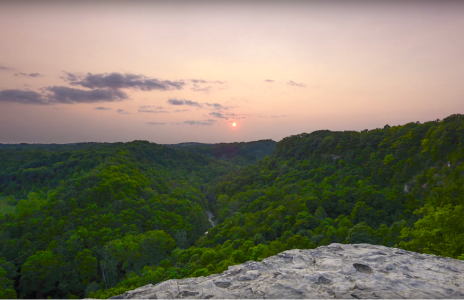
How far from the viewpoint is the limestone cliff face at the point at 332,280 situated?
1102 cm

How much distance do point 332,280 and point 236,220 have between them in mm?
45101

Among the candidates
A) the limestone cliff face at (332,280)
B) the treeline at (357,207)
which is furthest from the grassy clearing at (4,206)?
the limestone cliff face at (332,280)

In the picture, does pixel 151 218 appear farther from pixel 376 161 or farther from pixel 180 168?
pixel 180 168

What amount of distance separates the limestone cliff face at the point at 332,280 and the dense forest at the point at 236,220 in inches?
598

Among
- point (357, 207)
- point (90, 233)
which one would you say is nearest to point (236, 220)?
point (357, 207)

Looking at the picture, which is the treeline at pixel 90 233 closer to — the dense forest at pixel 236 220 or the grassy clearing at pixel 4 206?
the dense forest at pixel 236 220

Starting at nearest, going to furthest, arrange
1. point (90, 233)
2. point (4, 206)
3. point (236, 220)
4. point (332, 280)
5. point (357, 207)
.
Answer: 1. point (332, 280)
2. point (357, 207)
3. point (90, 233)
4. point (236, 220)
5. point (4, 206)

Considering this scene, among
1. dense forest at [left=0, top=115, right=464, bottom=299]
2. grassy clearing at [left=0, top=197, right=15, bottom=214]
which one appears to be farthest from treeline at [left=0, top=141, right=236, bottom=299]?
grassy clearing at [left=0, top=197, right=15, bottom=214]

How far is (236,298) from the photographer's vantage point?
37.8 feet

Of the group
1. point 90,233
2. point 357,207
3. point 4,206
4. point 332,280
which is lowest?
point 90,233

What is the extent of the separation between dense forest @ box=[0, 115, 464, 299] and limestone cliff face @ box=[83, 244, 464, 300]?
15196 millimetres

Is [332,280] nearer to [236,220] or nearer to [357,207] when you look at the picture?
[357,207]

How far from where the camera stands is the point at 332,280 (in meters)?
12.2

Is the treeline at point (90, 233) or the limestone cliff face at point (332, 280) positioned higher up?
the limestone cliff face at point (332, 280)
